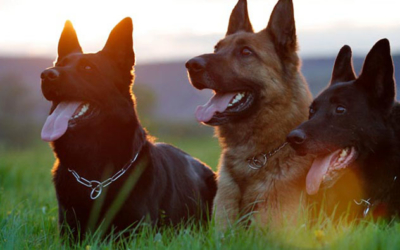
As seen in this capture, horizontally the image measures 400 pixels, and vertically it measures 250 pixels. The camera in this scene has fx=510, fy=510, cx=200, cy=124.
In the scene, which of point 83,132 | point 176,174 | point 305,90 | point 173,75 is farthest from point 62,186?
point 173,75

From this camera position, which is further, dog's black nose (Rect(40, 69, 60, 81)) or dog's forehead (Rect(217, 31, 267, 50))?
dog's forehead (Rect(217, 31, 267, 50))

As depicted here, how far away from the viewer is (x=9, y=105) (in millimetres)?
35188

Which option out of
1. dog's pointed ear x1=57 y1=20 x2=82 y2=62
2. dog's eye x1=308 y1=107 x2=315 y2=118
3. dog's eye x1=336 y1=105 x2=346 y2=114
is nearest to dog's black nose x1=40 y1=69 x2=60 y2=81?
dog's pointed ear x1=57 y1=20 x2=82 y2=62

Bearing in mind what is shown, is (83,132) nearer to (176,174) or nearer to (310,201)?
(176,174)

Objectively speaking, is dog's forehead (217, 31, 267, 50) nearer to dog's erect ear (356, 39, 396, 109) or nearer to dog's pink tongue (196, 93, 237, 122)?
dog's pink tongue (196, 93, 237, 122)

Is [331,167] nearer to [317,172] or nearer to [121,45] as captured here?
[317,172]

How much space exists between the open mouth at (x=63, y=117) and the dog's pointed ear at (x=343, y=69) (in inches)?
97.1

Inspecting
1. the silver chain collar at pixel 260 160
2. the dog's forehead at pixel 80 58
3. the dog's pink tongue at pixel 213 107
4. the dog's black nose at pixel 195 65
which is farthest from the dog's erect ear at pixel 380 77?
the dog's forehead at pixel 80 58

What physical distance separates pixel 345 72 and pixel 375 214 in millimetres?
1475

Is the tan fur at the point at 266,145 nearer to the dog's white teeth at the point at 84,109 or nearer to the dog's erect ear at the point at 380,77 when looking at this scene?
the dog's erect ear at the point at 380,77

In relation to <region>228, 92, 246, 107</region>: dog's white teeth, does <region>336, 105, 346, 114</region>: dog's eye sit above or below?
below

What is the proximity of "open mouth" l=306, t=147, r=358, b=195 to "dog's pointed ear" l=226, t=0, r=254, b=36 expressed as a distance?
190cm

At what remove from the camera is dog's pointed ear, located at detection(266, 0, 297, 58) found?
5059 millimetres

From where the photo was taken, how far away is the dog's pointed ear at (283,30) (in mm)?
5059
